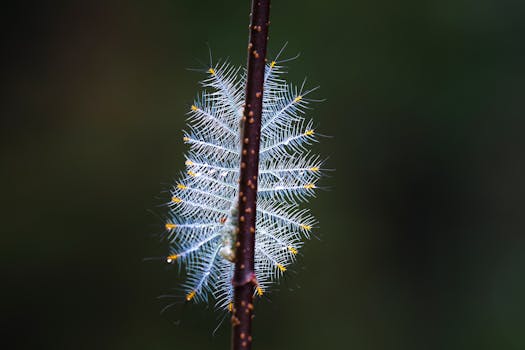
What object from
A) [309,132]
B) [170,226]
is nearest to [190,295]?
[170,226]

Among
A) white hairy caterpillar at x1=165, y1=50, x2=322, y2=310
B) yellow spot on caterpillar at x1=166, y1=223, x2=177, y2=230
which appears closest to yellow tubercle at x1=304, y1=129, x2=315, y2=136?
white hairy caterpillar at x1=165, y1=50, x2=322, y2=310

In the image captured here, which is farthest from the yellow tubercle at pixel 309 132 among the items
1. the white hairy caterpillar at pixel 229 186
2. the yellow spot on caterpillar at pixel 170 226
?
the yellow spot on caterpillar at pixel 170 226

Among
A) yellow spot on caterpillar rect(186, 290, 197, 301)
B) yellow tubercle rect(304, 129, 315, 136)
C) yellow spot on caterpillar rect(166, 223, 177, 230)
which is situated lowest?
yellow spot on caterpillar rect(186, 290, 197, 301)

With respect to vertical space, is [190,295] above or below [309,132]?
below

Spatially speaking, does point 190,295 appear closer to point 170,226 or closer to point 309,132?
point 170,226

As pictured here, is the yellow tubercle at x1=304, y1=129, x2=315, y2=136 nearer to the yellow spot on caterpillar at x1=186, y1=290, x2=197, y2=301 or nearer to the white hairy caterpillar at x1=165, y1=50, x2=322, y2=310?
the white hairy caterpillar at x1=165, y1=50, x2=322, y2=310

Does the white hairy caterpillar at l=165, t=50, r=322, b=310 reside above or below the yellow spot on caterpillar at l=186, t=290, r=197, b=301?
above
